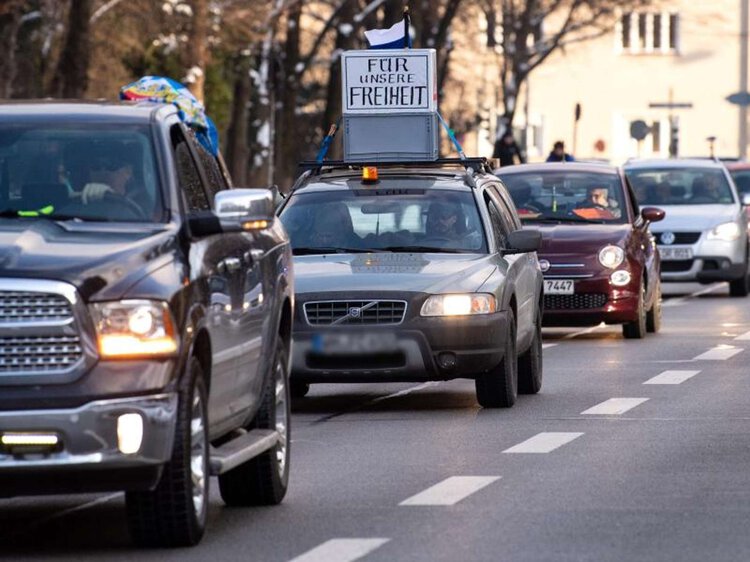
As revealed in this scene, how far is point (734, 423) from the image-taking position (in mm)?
14352

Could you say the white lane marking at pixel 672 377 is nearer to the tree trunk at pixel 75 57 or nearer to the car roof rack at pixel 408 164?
the car roof rack at pixel 408 164

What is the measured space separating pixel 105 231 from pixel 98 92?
51.9 meters

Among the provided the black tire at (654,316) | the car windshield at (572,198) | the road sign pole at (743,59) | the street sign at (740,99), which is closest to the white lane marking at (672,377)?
the car windshield at (572,198)

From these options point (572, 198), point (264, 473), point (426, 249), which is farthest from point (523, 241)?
point (572, 198)

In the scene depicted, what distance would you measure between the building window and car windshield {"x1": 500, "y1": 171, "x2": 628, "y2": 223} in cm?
7190

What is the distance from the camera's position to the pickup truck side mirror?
15.9m

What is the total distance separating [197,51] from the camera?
44.4 meters

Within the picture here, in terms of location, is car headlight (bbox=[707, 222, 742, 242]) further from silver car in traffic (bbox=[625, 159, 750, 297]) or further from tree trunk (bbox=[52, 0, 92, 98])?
tree trunk (bbox=[52, 0, 92, 98])

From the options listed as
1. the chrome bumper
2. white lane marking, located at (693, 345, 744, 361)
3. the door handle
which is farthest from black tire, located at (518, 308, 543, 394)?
the chrome bumper

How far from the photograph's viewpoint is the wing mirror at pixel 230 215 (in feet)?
30.7

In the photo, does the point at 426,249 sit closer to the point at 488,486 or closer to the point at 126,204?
the point at 488,486

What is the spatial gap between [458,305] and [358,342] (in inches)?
24.6

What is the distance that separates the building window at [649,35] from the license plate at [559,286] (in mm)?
73175

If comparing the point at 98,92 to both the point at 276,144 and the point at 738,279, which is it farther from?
the point at 738,279
